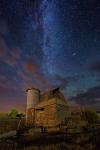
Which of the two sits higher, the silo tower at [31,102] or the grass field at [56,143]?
the silo tower at [31,102]

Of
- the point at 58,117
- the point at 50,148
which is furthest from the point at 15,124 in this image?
the point at 50,148

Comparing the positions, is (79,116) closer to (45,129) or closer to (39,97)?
(45,129)

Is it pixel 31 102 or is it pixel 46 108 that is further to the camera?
pixel 31 102

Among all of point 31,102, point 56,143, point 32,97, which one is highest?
→ point 32,97

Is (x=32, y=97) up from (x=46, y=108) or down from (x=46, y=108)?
up

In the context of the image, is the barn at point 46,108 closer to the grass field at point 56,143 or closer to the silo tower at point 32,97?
the silo tower at point 32,97

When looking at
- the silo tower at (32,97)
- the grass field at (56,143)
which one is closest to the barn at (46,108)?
the silo tower at (32,97)

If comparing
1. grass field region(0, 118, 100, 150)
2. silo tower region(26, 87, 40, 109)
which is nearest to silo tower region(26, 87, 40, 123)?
silo tower region(26, 87, 40, 109)

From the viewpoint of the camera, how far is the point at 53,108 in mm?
30781

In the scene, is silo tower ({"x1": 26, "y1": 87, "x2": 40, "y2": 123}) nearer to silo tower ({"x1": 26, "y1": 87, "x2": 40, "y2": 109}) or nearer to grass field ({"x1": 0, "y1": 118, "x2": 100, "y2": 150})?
silo tower ({"x1": 26, "y1": 87, "x2": 40, "y2": 109})

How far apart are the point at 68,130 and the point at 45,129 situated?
3921 mm

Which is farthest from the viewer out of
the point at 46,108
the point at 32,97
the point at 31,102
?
the point at 32,97

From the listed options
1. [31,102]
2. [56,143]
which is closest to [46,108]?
[31,102]

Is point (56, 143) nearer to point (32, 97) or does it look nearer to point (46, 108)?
point (46, 108)
